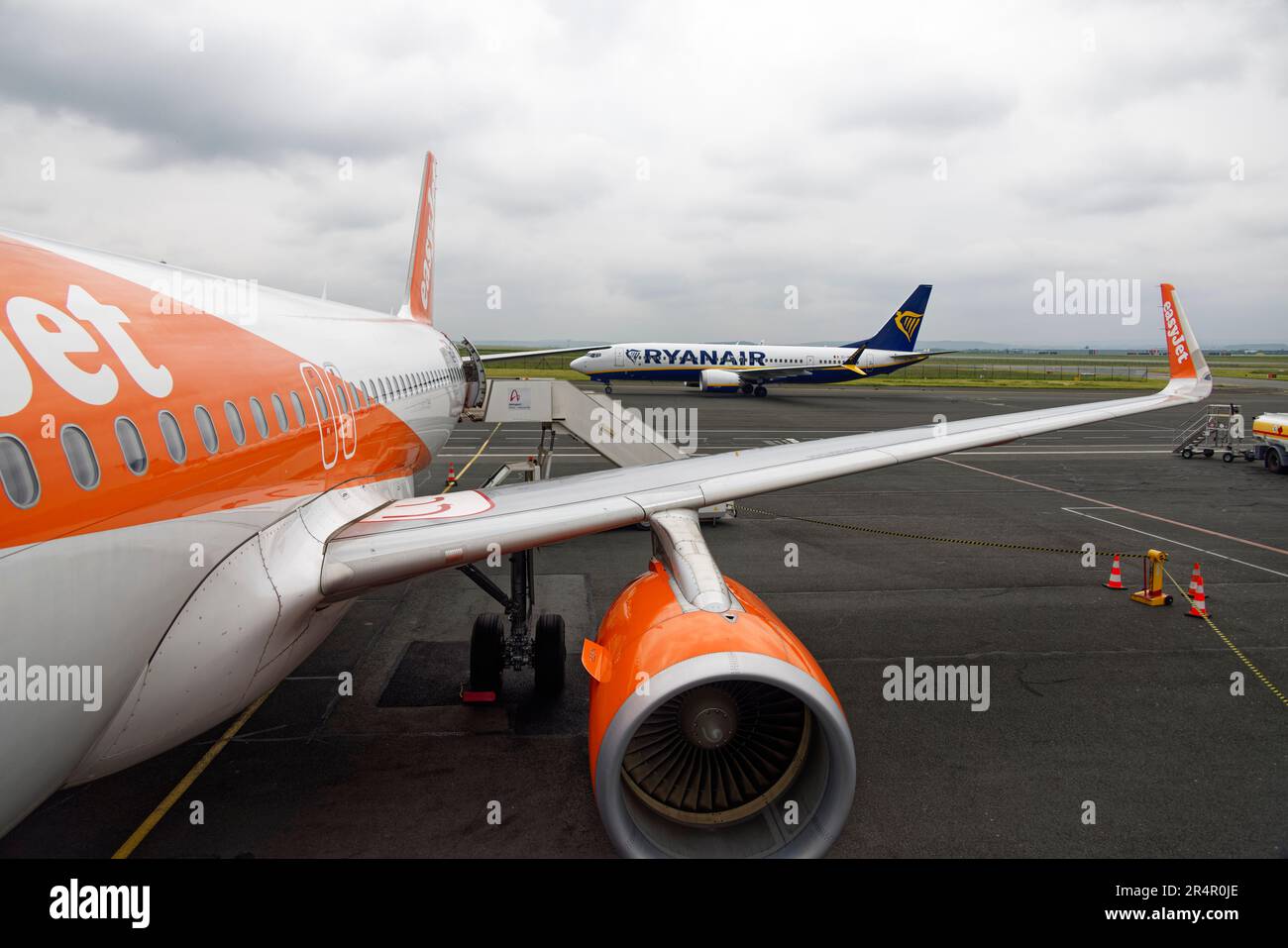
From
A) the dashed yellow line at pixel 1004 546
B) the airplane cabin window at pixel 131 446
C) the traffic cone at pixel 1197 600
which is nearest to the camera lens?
the airplane cabin window at pixel 131 446

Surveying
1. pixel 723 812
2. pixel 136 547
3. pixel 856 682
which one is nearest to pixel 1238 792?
pixel 856 682

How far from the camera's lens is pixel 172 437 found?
4688mm

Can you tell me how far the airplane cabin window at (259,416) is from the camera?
19.3ft

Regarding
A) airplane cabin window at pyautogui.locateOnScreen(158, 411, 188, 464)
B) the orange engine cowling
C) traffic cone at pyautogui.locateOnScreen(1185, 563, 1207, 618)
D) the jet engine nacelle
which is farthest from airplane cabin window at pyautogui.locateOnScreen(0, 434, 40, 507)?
the jet engine nacelle

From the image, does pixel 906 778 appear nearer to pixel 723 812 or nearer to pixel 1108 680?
pixel 723 812

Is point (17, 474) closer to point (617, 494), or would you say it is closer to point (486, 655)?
point (617, 494)

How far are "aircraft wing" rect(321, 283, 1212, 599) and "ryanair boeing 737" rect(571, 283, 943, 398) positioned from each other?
44.1 m

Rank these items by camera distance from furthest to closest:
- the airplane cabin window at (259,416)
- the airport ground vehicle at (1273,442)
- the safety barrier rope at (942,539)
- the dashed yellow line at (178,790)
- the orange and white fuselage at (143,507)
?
the airport ground vehicle at (1273,442)
the safety barrier rope at (942,539)
the dashed yellow line at (178,790)
the airplane cabin window at (259,416)
the orange and white fuselage at (143,507)

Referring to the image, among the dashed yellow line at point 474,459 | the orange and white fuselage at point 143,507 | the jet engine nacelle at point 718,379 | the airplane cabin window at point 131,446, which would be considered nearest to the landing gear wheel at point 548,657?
the orange and white fuselage at point 143,507

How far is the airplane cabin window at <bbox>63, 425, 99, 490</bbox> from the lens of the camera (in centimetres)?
379

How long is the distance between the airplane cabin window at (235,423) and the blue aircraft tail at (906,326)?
54112mm

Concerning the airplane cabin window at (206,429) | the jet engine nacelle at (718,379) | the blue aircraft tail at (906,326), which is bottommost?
the airplane cabin window at (206,429)

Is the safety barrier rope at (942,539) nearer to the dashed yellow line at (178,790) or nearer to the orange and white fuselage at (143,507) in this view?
the dashed yellow line at (178,790)

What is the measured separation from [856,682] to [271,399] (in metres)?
6.87
